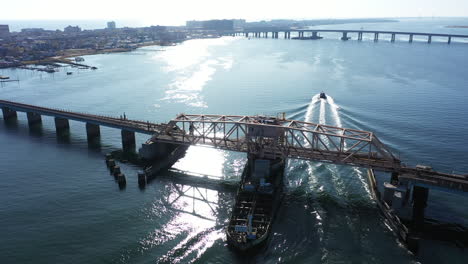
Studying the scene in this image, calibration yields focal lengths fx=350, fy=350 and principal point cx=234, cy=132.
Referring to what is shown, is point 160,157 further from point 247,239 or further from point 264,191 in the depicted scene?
point 247,239

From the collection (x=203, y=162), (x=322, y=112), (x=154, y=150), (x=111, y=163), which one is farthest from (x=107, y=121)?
(x=322, y=112)

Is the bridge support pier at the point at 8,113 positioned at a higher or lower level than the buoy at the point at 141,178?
higher

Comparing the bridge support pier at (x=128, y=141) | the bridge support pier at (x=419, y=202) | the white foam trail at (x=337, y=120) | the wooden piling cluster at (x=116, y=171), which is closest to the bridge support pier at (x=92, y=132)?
the bridge support pier at (x=128, y=141)

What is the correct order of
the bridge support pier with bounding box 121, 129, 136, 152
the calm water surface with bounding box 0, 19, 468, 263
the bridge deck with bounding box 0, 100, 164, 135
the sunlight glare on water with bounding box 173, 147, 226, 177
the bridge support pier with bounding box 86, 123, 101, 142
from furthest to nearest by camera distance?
the bridge support pier with bounding box 86, 123, 101, 142 → the bridge support pier with bounding box 121, 129, 136, 152 → the bridge deck with bounding box 0, 100, 164, 135 → the sunlight glare on water with bounding box 173, 147, 226, 177 → the calm water surface with bounding box 0, 19, 468, 263

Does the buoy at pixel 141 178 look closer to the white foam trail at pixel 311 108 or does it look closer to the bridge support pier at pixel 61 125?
the bridge support pier at pixel 61 125

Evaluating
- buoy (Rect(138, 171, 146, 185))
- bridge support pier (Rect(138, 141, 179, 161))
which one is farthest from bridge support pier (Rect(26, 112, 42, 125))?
buoy (Rect(138, 171, 146, 185))

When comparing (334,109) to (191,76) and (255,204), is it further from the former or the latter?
(191,76)

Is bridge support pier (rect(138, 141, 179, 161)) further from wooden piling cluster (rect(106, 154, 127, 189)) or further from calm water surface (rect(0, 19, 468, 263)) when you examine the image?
wooden piling cluster (rect(106, 154, 127, 189))
